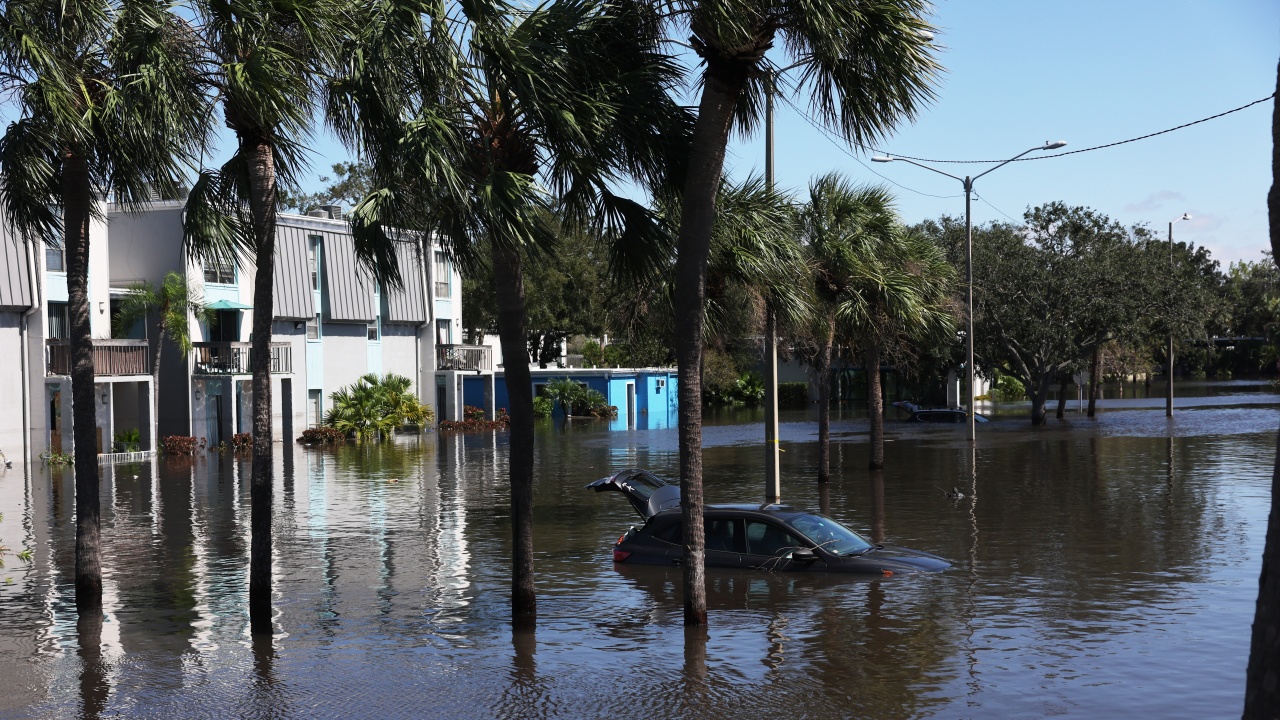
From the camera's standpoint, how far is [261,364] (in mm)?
13305

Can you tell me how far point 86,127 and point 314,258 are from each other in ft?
127

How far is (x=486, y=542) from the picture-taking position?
21.1 meters

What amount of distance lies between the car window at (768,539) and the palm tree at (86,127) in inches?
332

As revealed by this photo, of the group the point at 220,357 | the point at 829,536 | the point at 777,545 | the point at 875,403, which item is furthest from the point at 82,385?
the point at 220,357

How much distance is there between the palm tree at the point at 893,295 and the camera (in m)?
28.0

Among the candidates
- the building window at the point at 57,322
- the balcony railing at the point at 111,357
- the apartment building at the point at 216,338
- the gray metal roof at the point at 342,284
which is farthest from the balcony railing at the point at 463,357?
the building window at the point at 57,322

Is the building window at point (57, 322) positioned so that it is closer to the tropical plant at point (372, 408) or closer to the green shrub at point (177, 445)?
the green shrub at point (177, 445)

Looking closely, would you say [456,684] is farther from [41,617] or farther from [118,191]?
[118,191]

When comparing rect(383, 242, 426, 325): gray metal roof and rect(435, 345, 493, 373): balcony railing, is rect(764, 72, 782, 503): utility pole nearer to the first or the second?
rect(383, 242, 426, 325): gray metal roof

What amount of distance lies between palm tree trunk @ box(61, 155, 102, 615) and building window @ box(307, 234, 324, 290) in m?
35.6

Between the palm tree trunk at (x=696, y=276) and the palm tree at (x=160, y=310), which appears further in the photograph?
the palm tree at (x=160, y=310)

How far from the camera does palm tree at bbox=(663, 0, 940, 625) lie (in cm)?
1127

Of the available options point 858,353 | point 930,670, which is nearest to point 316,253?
point 858,353

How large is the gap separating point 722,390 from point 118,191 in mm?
73456
